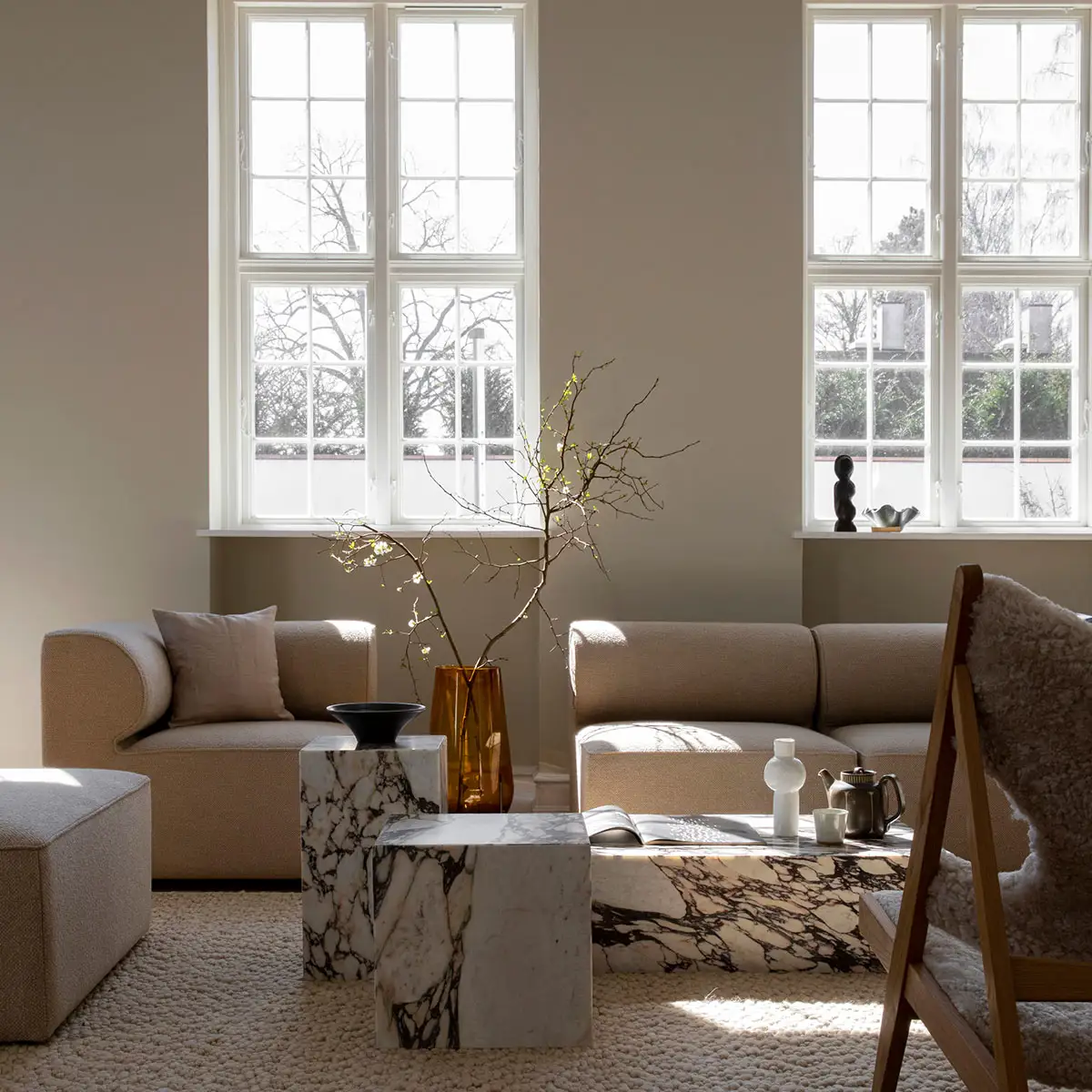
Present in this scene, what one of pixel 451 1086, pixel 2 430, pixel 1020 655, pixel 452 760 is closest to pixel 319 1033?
pixel 451 1086

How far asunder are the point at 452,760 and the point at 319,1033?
3.88 ft

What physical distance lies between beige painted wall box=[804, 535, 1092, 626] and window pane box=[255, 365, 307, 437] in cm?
232

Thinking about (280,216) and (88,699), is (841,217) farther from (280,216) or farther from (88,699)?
(88,699)

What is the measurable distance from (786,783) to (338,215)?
3335 mm

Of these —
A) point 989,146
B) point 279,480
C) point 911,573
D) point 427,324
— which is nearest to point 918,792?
point 911,573

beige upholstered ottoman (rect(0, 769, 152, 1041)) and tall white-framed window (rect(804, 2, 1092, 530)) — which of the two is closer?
beige upholstered ottoman (rect(0, 769, 152, 1041))

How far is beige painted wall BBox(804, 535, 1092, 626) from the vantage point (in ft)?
16.1

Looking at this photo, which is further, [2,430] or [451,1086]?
[2,430]

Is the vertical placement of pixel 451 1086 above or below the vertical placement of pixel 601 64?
below

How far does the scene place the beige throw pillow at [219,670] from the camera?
382cm

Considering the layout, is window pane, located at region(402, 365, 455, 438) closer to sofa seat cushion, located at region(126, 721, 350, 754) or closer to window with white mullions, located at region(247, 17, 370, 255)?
window with white mullions, located at region(247, 17, 370, 255)

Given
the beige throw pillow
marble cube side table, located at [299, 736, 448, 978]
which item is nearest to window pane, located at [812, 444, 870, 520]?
the beige throw pillow

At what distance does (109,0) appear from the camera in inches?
187

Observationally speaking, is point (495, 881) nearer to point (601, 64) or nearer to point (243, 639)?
point (243, 639)
